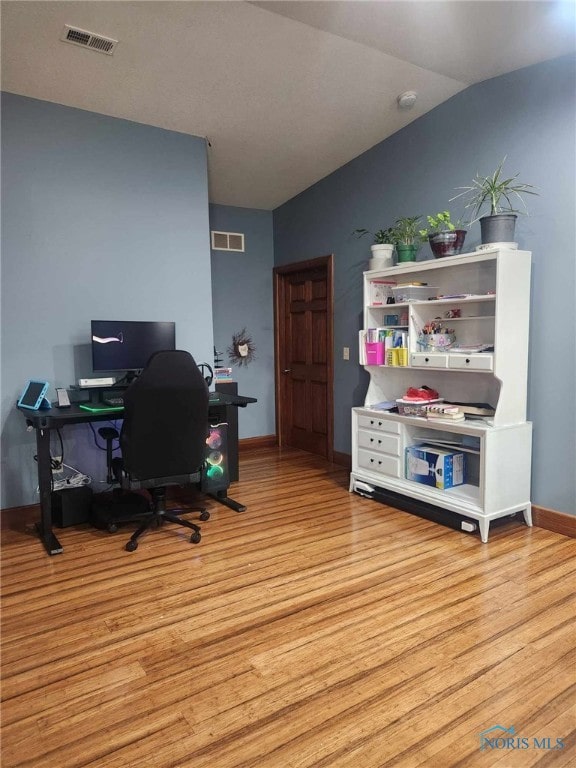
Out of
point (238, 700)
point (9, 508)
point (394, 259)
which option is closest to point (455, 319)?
point (394, 259)

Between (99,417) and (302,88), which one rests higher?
(302,88)

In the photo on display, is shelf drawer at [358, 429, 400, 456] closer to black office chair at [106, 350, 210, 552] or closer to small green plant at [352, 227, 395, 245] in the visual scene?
black office chair at [106, 350, 210, 552]

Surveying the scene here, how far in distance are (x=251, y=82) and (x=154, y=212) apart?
1.20 metres

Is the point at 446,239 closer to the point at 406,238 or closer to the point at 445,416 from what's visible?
the point at 406,238

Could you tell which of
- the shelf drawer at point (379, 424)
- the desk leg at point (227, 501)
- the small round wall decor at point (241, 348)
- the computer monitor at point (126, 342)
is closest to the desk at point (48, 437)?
the computer monitor at point (126, 342)

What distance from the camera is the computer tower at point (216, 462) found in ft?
12.3

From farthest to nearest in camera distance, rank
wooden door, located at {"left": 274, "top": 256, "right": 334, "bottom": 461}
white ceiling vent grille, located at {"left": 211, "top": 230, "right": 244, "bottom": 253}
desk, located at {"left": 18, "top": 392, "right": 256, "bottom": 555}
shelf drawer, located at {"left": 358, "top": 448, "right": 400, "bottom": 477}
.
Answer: white ceiling vent grille, located at {"left": 211, "top": 230, "right": 244, "bottom": 253}
wooden door, located at {"left": 274, "top": 256, "right": 334, "bottom": 461}
shelf drawer, located at {"left": 358, "top": 448, "right": 400, "bottom": 477}
desk, located at {"left": 18, "top": 392, "right": 256, "bottom": 555}

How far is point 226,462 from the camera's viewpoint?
12.6ft

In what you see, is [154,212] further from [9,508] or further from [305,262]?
[9,508]

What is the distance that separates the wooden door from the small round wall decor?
352 mm

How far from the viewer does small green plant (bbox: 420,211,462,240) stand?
3342 millimetres

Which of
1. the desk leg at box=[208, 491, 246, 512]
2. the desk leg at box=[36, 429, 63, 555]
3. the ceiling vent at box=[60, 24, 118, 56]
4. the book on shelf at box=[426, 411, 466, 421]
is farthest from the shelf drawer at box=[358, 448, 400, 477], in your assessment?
the ceiling vent at box=[60, 24, 118, 56]

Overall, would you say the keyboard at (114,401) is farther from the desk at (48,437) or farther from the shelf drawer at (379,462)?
the shelf drawer at (379,462)

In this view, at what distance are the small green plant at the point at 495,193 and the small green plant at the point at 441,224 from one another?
132 mm
